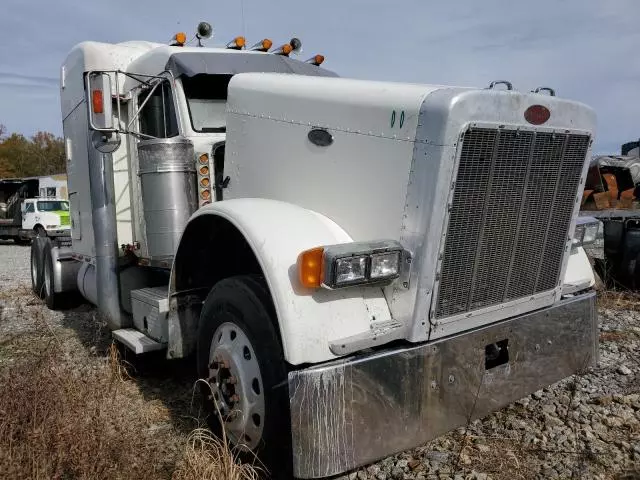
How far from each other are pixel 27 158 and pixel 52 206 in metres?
43.9

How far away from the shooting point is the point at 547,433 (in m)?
3.46

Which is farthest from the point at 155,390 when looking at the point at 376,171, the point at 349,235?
the point at 376,171

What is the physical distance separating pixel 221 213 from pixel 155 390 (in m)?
2.17

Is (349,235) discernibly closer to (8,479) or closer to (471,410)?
(471,410)

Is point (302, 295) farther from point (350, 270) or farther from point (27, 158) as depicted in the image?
point (27, 158)

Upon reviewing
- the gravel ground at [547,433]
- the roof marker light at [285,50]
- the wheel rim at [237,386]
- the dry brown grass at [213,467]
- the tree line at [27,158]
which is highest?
the roof marker light at [285,50]

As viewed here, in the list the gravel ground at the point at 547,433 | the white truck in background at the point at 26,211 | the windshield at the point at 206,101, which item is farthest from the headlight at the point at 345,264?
the white truck in background at the point at 26,211

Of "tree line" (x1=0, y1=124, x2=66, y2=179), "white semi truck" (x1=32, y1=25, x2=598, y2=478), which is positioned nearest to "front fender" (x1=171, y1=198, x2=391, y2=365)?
"white semi truck" (x1=32, y1=25, x2=598, y2=478)

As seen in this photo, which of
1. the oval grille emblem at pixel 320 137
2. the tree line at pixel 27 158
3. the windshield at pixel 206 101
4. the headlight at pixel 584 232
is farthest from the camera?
the tree line at pixel 27 158

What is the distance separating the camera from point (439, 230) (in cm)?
259

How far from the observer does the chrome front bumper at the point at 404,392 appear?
246cm

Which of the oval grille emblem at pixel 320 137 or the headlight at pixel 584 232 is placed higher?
the oval grille emblem at pixel 320 137

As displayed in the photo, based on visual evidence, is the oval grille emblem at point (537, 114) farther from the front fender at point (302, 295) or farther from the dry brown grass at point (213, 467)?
the dry brown grass at point (213, 467)

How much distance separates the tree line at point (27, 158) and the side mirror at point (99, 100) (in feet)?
190
